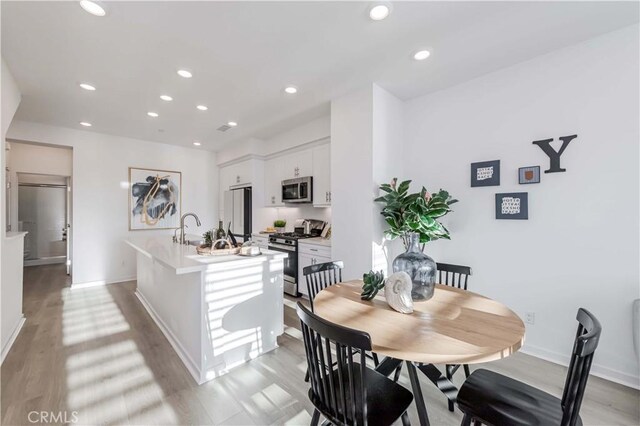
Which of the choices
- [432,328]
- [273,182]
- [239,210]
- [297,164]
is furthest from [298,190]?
[432,328]

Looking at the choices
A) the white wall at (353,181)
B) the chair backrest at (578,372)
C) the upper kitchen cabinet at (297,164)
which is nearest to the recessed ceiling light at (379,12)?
the white wall at (353,181)

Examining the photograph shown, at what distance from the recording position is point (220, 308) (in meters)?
2.16

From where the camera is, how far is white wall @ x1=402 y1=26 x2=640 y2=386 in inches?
81.0

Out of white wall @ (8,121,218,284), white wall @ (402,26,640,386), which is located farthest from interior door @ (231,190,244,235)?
white wall @ (402,26,640,386)

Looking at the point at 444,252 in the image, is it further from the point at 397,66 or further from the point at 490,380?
the point at 397,66

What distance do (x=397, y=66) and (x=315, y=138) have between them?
1711 millimetres

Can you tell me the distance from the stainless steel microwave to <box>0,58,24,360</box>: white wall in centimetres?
316

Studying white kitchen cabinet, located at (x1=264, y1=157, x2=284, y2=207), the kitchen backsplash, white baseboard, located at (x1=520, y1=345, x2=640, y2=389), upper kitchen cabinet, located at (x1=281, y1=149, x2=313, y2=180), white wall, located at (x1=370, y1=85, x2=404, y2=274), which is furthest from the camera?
white kitchen cabinet, located at (x1=264, y1=157, x2=284, y2=207)

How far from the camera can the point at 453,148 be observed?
9.71 feet

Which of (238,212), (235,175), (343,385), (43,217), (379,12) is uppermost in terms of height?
(379,12)

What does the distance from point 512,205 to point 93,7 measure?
3765 millimetres

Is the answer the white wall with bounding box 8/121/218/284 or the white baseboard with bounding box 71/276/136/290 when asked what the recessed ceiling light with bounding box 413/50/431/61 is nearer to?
the white wall with bounding box 8/121/218/284

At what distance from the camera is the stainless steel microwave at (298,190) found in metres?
4.17

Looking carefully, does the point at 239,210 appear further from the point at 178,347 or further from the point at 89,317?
the point at 178,347
